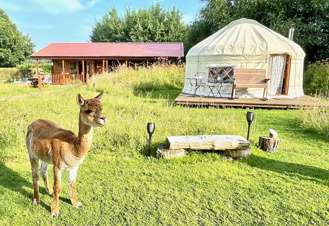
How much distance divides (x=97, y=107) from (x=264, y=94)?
954cm

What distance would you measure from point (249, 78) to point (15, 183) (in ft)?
29.9

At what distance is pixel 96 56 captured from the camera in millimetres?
21906

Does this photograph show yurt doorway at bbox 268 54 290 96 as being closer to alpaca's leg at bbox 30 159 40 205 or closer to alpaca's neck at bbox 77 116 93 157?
alpaca's neck at bbox 77 116 93 157

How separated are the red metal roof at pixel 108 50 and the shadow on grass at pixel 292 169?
17.2m

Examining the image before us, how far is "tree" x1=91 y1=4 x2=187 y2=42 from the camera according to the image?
31.6 meters

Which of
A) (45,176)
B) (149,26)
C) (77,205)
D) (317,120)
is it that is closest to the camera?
(77,205)

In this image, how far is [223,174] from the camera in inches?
166

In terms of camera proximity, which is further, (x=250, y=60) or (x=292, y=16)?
(x=292, y=16)

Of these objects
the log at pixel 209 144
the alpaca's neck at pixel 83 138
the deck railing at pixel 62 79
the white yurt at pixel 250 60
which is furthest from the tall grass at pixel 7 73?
the alpaca's neck at pixel 83 138

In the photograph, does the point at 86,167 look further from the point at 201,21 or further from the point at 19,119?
the point at 201,21

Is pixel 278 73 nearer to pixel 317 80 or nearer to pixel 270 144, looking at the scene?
pixel 317 80

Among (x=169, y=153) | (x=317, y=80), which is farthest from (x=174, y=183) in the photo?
(x=317, y=80)

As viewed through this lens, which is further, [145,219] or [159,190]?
[159,190]

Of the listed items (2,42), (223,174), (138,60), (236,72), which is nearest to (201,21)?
(138,60)
